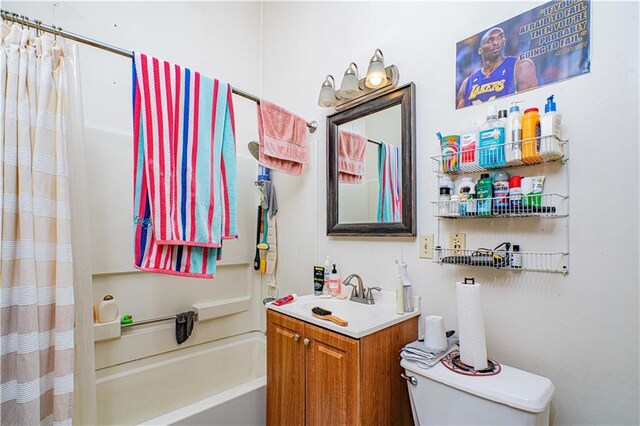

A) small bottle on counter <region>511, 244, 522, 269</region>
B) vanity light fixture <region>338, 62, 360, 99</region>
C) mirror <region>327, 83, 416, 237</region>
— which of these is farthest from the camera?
vanity light fixture <region>338, 62, 360, 99</region>

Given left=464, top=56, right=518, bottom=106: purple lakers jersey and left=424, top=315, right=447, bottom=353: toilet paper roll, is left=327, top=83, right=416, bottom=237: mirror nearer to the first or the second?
left=464, top=56, right=518, bottom=106: purple lakers jersey

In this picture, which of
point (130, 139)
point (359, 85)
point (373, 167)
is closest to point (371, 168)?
point (373, 167)

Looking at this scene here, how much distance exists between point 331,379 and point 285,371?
309 millimetres

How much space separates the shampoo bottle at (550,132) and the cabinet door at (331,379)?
3.04 ft

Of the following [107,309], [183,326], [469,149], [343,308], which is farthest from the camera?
[183,326]

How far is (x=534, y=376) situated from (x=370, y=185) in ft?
3.43

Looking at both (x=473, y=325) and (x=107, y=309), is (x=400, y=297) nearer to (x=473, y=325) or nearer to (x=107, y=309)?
(x=473, y=325)

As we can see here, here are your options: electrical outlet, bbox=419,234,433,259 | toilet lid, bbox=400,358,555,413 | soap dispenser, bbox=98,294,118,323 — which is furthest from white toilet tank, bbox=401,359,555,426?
soap dispenser, bbox=98,294,118,323

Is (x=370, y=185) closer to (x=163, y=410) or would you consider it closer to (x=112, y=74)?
(x=112, y=74)

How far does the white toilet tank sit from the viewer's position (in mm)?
888

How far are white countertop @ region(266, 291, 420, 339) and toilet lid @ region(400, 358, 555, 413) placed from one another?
0.74ft

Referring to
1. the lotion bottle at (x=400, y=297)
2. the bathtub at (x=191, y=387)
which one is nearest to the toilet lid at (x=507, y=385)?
the lotion bottle at (x=400, y=297)

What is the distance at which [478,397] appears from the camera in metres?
0.95

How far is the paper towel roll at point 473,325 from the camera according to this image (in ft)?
3.42
